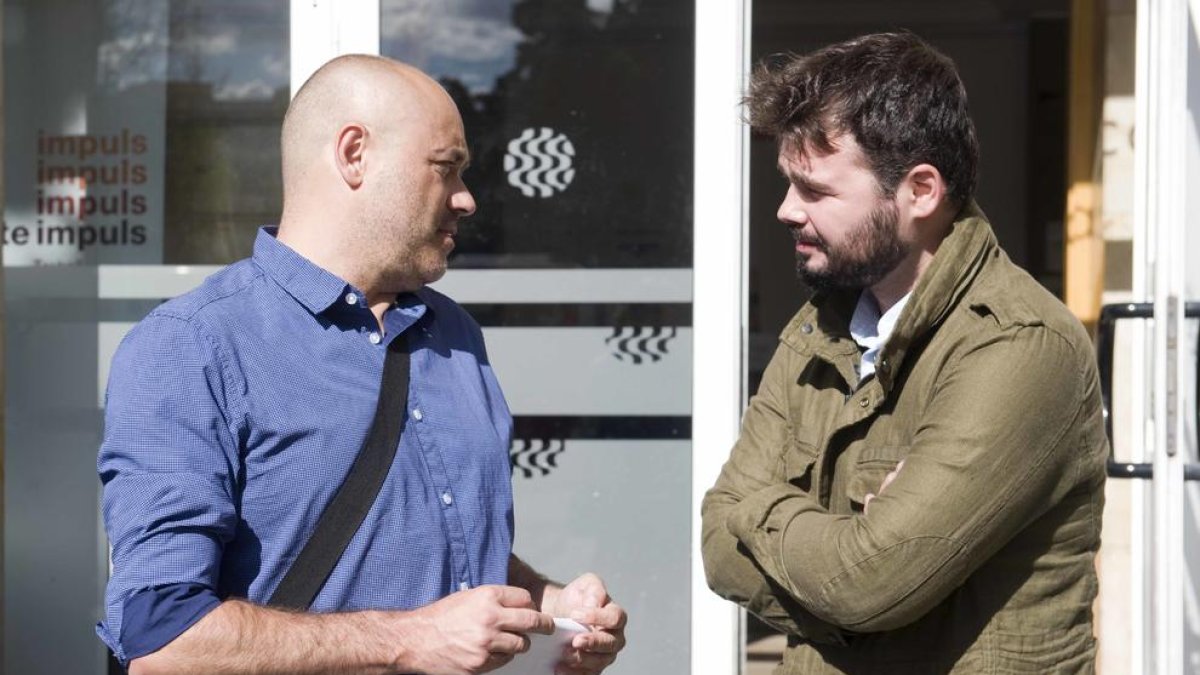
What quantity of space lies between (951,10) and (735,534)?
20.5 feet

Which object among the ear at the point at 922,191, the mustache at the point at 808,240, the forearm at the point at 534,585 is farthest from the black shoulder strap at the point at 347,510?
the ear at the point at 922,191

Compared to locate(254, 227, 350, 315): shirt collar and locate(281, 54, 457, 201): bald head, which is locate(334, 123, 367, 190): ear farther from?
locate(254, 227, 350, 315): shirt collar

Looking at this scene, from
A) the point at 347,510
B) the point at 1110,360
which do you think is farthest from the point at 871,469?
the point at 1110,360

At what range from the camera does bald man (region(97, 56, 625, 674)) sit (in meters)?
1.82

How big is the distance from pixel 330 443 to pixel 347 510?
0.09m

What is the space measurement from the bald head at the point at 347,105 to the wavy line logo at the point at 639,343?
1.94 m

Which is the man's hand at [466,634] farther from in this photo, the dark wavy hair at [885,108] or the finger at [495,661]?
the dark wavy hair at [885,108]

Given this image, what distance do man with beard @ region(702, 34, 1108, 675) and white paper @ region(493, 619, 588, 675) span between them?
0.92 ft

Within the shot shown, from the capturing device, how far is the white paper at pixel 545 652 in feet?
6.68

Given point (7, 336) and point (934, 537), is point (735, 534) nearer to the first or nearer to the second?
point (934, 537)

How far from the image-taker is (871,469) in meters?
2.14

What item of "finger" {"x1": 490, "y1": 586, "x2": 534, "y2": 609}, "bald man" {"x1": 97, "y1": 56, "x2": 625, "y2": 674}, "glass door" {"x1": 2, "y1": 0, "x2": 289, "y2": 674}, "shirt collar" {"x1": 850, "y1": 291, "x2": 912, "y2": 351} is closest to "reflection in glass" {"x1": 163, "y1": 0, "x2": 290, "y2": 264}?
"glass door" {"x1": 2, "y1": 0, "x2": 289, "y2": 674}

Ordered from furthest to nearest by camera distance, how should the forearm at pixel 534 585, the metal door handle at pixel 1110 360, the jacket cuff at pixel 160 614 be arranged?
the metal door handle at pixel 1110 360 < the forearm at pixel 534 585 < the jacket cuff at pixel 160 614

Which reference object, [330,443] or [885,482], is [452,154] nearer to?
[330,443]
